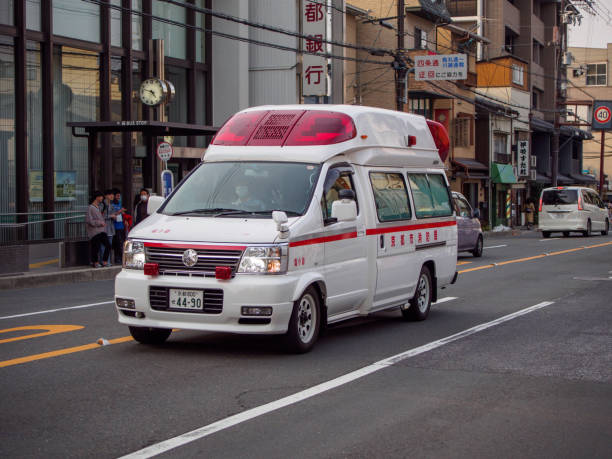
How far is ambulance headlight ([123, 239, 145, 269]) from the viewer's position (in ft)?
28.9

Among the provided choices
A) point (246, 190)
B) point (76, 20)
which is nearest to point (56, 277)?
point (246, 190)

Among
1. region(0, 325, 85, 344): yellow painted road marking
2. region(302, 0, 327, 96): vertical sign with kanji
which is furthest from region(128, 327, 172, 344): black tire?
region(302, 0, 327, 96): vertical sign with kanji

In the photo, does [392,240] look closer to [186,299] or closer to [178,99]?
[186,299]

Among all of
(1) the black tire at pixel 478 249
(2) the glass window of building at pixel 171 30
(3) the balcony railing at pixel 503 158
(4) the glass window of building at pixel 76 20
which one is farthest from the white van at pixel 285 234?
(3) the balcony railing at pixel 503 158

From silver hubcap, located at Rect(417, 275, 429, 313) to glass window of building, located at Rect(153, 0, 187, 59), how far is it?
19.1 m

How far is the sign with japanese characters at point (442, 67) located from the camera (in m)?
30.6

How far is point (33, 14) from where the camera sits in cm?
2397

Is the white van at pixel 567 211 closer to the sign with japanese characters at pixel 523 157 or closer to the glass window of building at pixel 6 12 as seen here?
the sign with japanese characters at pixel 523 157

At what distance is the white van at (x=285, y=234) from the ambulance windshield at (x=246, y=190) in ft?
0.05

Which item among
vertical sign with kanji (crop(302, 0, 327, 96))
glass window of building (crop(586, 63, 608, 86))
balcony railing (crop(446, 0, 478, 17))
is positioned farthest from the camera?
glass window of building (crop(586, 63, 608, 86))

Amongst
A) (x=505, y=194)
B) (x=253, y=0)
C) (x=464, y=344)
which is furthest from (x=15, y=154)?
(x=505, y=194)

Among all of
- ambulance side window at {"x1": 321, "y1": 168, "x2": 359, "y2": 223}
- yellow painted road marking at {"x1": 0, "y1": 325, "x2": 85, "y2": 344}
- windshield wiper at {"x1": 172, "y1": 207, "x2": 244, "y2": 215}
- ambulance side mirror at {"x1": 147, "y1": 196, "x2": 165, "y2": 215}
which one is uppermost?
ambulance side window at {"x1": 321, "y1": 168, "x2": 359, "y2": 223}

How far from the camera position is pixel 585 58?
324 ft

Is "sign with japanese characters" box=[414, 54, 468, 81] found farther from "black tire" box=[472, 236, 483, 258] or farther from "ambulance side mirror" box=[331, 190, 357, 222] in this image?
"ambulance side mirror" box=[331, 190, 357, 222]
